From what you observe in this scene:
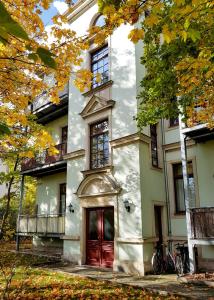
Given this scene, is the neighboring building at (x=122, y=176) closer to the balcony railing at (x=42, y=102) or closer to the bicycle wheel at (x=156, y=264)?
the bicycle wheel at (x=156, y=264)

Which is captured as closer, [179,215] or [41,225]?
[179,215]

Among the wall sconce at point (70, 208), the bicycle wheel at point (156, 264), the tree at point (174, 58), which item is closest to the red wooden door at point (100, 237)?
the wall sconce at point (70, 208)

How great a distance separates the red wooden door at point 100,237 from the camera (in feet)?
39.3

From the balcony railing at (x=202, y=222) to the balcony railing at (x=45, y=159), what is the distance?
820 cm

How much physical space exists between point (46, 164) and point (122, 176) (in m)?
6.35

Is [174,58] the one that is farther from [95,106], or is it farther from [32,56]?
[95,106]

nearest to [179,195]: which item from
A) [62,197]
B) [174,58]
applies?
[174,58]

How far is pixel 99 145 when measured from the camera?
44.6 ft

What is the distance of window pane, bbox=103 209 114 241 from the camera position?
39.4 ft

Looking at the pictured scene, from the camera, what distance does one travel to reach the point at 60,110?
17.4 meters

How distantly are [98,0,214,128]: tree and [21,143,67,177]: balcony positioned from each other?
8058mm

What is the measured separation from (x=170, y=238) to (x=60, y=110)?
10.0m

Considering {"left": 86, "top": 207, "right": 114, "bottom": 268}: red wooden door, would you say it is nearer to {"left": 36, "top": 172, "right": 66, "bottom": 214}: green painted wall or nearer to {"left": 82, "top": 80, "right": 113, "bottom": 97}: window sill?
{"left": 36, "top": 172, "right": 66, "bottom": 214}: green painted wall

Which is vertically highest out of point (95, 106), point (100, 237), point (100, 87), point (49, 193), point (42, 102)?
point (42, 102)
